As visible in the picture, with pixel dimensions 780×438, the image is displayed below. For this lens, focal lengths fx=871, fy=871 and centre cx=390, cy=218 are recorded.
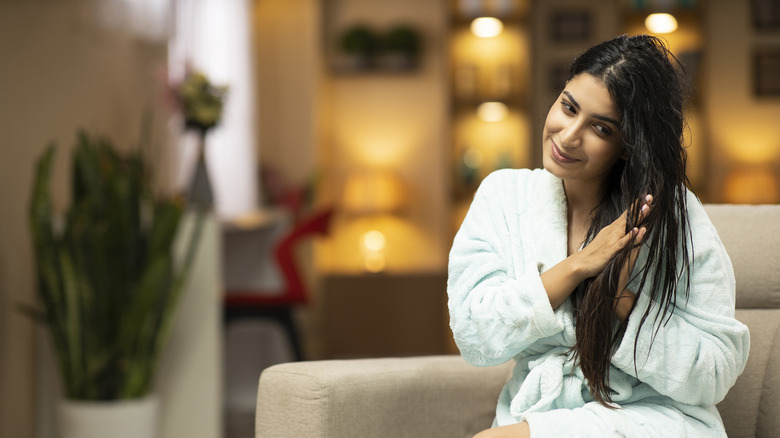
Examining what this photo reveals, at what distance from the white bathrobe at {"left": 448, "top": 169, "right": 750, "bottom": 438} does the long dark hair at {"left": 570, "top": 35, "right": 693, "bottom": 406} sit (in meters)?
0.02

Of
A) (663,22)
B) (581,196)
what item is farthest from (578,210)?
(663,22)

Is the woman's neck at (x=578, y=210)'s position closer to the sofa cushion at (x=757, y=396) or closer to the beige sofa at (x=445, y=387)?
the beige sofa at (x=445, y=387)

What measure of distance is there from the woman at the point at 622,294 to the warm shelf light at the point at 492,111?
16.1 feet

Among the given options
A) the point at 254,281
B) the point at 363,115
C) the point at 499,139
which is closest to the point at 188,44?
the point at 254,281

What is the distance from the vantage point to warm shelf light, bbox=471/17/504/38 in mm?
6285

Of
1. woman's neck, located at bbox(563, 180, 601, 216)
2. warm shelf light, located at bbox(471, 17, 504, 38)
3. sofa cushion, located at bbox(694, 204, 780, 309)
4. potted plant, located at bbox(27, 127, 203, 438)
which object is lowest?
potted plant, located at bbox(27, 127, 203, 438)

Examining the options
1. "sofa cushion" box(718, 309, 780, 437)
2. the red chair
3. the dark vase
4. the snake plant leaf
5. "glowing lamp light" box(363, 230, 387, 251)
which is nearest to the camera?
"sofa cushion" box(718, 309, 780, 437)

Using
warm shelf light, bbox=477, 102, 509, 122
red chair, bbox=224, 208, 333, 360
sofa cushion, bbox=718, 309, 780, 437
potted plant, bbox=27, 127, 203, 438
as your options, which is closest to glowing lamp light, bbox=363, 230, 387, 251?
warm shelf light, bbox=477, 102, 509, 122

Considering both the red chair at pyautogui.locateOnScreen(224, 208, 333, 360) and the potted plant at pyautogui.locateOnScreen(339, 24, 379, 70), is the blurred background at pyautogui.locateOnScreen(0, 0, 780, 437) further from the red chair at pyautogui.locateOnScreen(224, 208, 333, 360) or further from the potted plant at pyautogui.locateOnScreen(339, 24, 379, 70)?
the red chair at pyautogui.locateOnScreen(224, 208, 333, 360)

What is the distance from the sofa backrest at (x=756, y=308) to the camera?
1.60m

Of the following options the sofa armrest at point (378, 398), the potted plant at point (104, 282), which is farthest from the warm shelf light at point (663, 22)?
the sofa armrest at point (378, 398)

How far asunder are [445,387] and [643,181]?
0.55m

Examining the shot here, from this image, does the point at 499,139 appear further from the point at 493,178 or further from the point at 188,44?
the point at 493,178

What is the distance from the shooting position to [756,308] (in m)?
1.67
